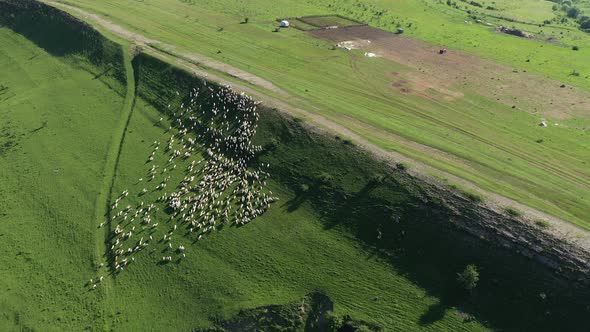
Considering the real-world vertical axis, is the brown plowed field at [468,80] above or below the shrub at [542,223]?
above

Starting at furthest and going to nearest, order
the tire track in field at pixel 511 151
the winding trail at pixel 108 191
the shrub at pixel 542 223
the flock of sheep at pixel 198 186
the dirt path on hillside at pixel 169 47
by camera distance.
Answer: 1. the dirt path on hillside at pixel 169 47
2. the tire track in field at pixel 511 151
3. the flock of sheep at pixel 198 186
4. the winding trail at pixel 108 191
5. the shrub at pixel 542 223

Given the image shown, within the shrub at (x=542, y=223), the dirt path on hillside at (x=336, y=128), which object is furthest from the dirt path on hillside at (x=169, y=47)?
the shrub at (x=542, y=223)

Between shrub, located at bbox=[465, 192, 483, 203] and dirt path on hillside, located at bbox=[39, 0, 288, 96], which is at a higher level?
dirt path on hillside, located at bbox=[39, 0, 288, 96]

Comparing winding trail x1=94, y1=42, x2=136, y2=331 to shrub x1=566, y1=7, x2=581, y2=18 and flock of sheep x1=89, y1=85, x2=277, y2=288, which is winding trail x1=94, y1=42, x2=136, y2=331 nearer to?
flock of sheep x1=89, y1=85, x2=277, y2=288

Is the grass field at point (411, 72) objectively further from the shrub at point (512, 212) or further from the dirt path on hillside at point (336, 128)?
the shrub at point (512, 212)

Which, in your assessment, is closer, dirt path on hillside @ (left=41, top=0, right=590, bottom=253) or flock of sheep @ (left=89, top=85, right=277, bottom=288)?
dirt path on hillside @ (left=41, top=0, right=590, bottom=253)

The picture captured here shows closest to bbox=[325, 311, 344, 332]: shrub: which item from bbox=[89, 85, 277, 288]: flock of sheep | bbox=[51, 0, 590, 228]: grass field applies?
bbox=[89, 85, 277, 288]: flock of sheep

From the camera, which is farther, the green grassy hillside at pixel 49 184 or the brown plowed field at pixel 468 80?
the brown plowed field at pixel 468 80

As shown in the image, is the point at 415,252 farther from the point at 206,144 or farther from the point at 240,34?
the point at 240,34
